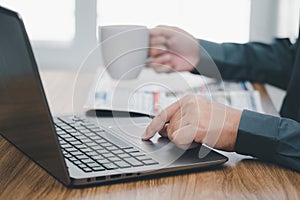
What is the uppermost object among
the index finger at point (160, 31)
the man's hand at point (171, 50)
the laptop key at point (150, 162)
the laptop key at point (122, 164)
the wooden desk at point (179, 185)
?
the index finger at point (160, 31)

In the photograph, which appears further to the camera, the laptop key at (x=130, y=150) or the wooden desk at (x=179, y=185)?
the laptop key at (x=130, y=150)

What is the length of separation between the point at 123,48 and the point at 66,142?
344mm

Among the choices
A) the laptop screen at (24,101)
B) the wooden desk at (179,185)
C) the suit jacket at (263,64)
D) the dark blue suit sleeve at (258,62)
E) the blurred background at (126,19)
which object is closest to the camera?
the laptop screen at (24,101)

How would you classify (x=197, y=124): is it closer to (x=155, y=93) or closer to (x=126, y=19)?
(x=155, y=93)

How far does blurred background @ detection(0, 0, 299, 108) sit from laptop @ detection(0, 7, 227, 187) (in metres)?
1.66

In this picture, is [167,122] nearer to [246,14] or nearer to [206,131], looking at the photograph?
[206,131]

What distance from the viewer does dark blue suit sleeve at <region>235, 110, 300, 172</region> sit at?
3.64 ft

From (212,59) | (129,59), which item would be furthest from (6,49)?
(212,59)

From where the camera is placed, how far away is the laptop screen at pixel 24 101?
31.4 inches

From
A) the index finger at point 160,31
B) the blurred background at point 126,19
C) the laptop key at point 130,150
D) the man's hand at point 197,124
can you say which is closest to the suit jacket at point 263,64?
the index finger at point 160,31

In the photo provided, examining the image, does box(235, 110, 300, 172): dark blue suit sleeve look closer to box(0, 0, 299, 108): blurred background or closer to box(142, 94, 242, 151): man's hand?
box(142, 94, 242, 151): man's hand

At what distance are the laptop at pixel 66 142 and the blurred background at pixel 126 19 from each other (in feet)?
5.45

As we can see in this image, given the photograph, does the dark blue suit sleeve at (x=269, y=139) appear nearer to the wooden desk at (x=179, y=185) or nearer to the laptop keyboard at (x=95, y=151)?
the wooden desk at (x=179, y=185)

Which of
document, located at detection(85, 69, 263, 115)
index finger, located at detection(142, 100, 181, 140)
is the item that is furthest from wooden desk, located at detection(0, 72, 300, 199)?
document, located at detection(85, 69, 263, 115)
